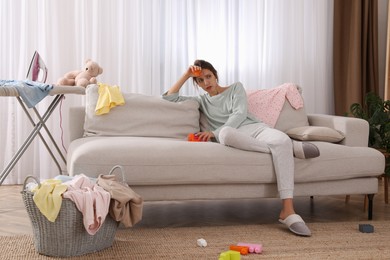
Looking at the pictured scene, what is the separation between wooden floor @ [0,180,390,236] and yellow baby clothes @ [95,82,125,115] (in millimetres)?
676

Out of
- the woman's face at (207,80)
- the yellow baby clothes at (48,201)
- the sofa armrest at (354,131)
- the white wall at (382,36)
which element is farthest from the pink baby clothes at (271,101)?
the white wall at (382,36)

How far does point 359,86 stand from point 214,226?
255cm

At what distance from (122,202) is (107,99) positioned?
1111 millimetres

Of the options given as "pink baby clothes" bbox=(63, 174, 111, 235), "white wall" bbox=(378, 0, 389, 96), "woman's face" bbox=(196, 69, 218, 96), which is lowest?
"pink baby clothes" bbox=(63, 174, 111, 235)

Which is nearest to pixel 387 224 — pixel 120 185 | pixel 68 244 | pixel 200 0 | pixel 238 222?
pixel 238 222

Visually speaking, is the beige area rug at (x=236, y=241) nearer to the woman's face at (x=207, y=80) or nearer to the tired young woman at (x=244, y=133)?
the tired young woman at (x=244, y=133)

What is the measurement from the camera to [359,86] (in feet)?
16.9

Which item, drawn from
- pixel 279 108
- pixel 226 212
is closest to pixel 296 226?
pixel 226 212

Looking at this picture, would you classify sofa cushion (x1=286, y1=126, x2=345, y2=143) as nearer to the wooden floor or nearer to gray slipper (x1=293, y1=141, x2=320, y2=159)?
gray slipper (x1=293, y1=141, x2=320, y2=159)

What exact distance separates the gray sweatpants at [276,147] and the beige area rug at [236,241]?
245 millimetres

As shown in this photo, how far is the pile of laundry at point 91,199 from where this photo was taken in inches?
96.7

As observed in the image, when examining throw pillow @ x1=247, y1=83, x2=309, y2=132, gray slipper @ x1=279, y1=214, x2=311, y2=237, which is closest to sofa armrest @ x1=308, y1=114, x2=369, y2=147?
throw pillow @ x1=247, y1=83, x2=309, y2=132

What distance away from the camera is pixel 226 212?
3617mm

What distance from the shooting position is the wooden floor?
3.29 m
